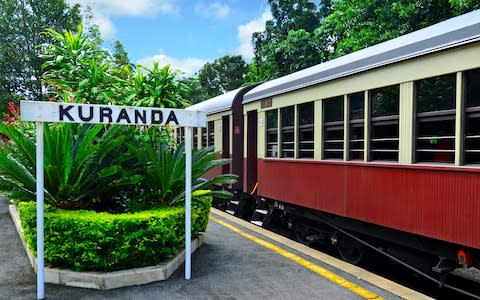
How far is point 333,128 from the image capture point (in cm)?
699

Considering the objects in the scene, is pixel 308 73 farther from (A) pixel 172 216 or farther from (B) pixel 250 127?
(A) pixel 172 216

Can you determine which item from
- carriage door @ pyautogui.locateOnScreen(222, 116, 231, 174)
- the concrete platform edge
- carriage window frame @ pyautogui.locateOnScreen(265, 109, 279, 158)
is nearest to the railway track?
the concrete platform edge

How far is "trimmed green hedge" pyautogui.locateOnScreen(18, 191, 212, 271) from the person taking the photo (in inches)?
184

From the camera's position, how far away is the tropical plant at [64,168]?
514cm

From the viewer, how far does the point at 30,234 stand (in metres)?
5.20

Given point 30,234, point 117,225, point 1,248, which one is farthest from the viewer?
point 1,248

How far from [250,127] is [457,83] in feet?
19.3

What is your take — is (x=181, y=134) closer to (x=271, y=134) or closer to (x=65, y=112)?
(x=271, y=134)

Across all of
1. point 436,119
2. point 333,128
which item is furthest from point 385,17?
point 436,119

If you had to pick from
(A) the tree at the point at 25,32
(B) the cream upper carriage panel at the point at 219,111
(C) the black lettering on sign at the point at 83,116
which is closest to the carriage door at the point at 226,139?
(B) the cream upper carriage panel at the point at 219,111

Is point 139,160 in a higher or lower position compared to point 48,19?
lower

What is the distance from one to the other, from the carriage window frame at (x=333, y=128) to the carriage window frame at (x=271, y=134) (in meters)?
1.76

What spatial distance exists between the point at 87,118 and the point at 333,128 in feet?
12.6

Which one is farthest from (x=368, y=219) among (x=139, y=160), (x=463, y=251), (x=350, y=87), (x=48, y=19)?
(x=48, y=19)
